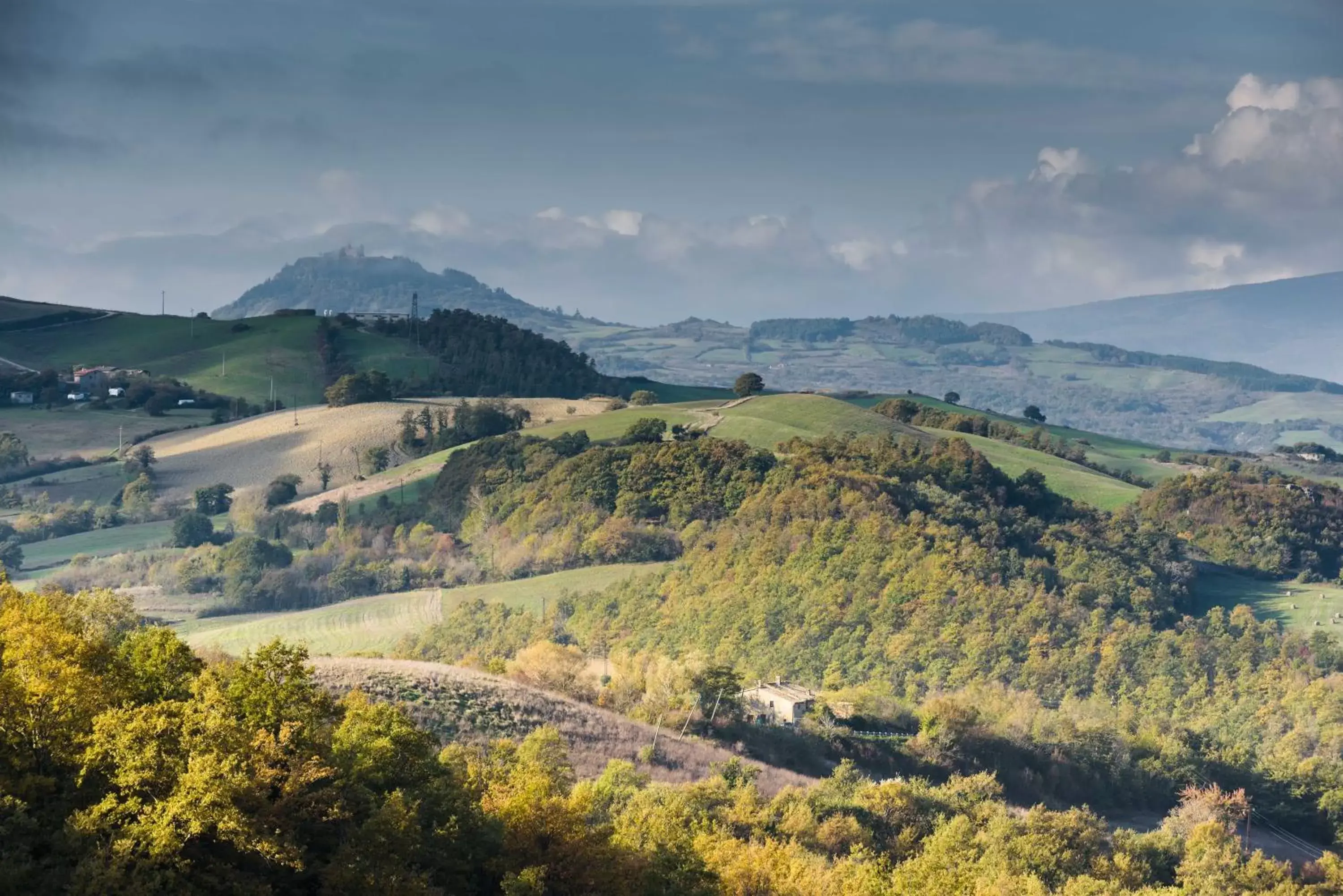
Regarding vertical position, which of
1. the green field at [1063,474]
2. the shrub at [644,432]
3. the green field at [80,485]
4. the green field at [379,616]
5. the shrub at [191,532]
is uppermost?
the shrub at [644,432]

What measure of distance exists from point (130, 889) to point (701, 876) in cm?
1633

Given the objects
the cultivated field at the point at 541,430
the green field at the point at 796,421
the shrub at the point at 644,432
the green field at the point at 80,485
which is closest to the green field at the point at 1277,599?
the green field at the point at 796,421

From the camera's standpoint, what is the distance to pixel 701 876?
44.2 metres

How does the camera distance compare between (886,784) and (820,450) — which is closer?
(886,784)

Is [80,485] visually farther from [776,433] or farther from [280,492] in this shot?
[776,433]

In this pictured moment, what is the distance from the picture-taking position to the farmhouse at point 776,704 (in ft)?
267

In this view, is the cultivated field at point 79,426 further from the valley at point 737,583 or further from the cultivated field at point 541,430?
the cultivated field at point 541,430

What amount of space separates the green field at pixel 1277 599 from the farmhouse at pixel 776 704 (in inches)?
2081

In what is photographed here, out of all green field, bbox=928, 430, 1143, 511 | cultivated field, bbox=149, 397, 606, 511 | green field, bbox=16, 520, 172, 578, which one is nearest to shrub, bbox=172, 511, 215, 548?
green field, bbox=16, 520, 172, 578

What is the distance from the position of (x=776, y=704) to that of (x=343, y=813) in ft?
155

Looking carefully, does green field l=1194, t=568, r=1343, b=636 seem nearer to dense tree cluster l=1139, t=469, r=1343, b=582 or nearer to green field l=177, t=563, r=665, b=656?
dense tree cluster l=1139, t=469, r=1343, b=582

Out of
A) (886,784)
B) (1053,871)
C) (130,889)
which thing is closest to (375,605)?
(886,784)

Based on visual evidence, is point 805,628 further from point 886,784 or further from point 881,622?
point 886,784

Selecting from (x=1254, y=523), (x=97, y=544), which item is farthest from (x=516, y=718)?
(x=1254, y=523)
